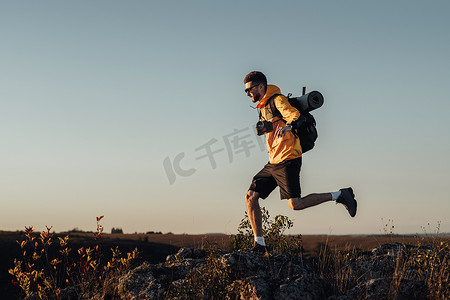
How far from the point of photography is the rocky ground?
572 cm

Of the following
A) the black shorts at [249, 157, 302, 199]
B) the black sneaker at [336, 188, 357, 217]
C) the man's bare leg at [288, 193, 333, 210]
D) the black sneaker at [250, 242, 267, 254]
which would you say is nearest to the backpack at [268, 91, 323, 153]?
the black shorts at [249, 157, 302, 199]

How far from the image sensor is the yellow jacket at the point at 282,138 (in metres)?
7.03

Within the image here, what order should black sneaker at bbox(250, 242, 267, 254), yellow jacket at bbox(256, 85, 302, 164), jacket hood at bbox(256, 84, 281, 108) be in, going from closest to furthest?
yellow jacket at bbox(256, 85, 302, 164)
jacket hood at bbox(256, 84, 281, 108)
black sneaker at bbox(250, 242, 267, 254)

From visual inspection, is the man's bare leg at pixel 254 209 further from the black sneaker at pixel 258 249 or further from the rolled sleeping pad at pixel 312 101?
the rolled sleeping pad at pixel 312 101

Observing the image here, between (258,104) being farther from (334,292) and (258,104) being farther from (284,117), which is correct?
(334,292)

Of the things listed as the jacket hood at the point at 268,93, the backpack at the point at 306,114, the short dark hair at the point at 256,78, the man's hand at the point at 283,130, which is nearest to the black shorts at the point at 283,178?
the backpack at the point at 306,114

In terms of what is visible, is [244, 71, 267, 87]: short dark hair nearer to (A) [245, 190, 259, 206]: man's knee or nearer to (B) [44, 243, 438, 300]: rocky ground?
(A) [245, 190, 259, 206]: man's knee

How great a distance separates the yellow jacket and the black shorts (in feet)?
0.32

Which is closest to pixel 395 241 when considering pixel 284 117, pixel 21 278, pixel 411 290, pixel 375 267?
pixel 375 267

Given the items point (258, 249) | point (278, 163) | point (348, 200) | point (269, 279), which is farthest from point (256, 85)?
point (269, 279)

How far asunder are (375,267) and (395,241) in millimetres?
1330

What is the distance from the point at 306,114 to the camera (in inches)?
291

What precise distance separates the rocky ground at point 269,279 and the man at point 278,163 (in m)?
0.82

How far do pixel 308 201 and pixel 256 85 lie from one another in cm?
206
